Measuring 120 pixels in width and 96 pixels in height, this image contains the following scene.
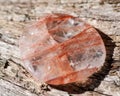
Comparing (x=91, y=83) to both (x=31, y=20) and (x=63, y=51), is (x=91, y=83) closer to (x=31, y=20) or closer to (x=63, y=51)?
(x=63, y=51)

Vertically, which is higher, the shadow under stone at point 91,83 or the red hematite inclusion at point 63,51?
the red hematite inclusion at point 63,51

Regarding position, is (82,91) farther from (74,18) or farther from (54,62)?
(74,18)

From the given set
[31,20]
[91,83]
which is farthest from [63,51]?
[31,20]

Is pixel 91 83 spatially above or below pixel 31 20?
below

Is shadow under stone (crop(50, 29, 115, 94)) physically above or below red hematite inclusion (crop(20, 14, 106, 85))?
below

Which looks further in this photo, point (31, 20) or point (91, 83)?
point (31, 20)

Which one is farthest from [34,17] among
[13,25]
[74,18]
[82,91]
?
[82,91]
